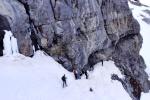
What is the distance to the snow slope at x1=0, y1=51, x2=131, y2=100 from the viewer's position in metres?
36.8

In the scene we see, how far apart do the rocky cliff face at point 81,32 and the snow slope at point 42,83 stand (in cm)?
189

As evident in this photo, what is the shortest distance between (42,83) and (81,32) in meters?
13.4

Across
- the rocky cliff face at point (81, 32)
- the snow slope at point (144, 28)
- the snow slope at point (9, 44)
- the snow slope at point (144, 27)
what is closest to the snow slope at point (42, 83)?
the snow slope at point (9, 44)

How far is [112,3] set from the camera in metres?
57.8

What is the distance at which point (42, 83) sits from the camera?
130 feet

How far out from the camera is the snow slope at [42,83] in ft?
121

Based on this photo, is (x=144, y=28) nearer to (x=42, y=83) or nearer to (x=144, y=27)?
→ (x=144, y=27)

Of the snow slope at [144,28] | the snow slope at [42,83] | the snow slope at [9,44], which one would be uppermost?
the snow slope at [9,44]

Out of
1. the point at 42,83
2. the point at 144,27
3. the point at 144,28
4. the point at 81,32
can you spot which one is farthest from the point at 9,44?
the point at 144,27

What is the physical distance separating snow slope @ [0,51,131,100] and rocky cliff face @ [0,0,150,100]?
1895 millimetres

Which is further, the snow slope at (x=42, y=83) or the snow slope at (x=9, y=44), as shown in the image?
Result: the snow slope at (x=9, y=44)

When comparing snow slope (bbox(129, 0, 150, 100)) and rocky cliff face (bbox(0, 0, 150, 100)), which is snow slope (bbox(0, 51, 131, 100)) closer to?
rocky cliff face (bbox(0, 0, 150, 100))

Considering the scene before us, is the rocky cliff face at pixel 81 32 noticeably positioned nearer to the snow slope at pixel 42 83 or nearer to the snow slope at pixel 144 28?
the snow slope at pixel 42 83

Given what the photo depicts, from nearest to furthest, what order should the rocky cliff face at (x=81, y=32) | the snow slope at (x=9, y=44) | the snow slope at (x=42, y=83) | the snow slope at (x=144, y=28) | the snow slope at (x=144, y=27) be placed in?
1. the snow slope at (x=42, y=83)
2. the snow slope at (x=9, y=44)
3. the rocky cliff face at (x=81, y=32)
4. the snow slope at (x=144, y=27)
5. the snow slope at (x=144, y=28)
